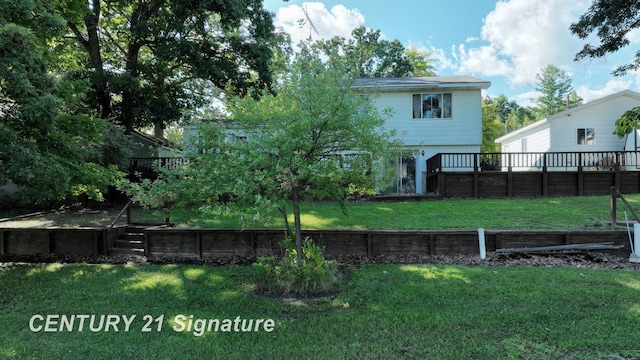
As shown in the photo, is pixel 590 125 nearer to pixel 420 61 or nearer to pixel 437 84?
pixel 437 84

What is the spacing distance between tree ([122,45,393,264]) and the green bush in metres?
0.23

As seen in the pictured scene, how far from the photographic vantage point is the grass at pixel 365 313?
367 centimetres

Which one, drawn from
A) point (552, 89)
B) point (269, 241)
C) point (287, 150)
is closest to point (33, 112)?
point (287, 150)

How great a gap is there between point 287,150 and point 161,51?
456 inches

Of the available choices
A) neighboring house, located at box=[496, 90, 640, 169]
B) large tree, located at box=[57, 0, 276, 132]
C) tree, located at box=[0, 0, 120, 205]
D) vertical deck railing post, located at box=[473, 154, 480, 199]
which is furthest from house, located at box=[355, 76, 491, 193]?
tree, located at box=[0, 0, 120, 205]

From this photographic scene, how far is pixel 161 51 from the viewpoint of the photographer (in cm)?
1411

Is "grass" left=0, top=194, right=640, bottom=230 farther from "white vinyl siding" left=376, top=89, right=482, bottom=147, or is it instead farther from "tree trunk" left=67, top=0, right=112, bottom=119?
"white vinyl siding" left=376, top=89, right=482, bottom=147

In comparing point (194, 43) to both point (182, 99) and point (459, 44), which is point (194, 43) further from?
point (459, 44)

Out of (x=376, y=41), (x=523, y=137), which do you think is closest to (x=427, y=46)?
(x=376, y=41)

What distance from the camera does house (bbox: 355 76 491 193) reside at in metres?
16.2

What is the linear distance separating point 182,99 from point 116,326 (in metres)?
13.8

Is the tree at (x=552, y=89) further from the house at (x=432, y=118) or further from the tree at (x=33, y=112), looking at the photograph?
the tree at (x=33, y=112)

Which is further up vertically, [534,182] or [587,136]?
[587,136]

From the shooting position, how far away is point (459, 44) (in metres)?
31.6
